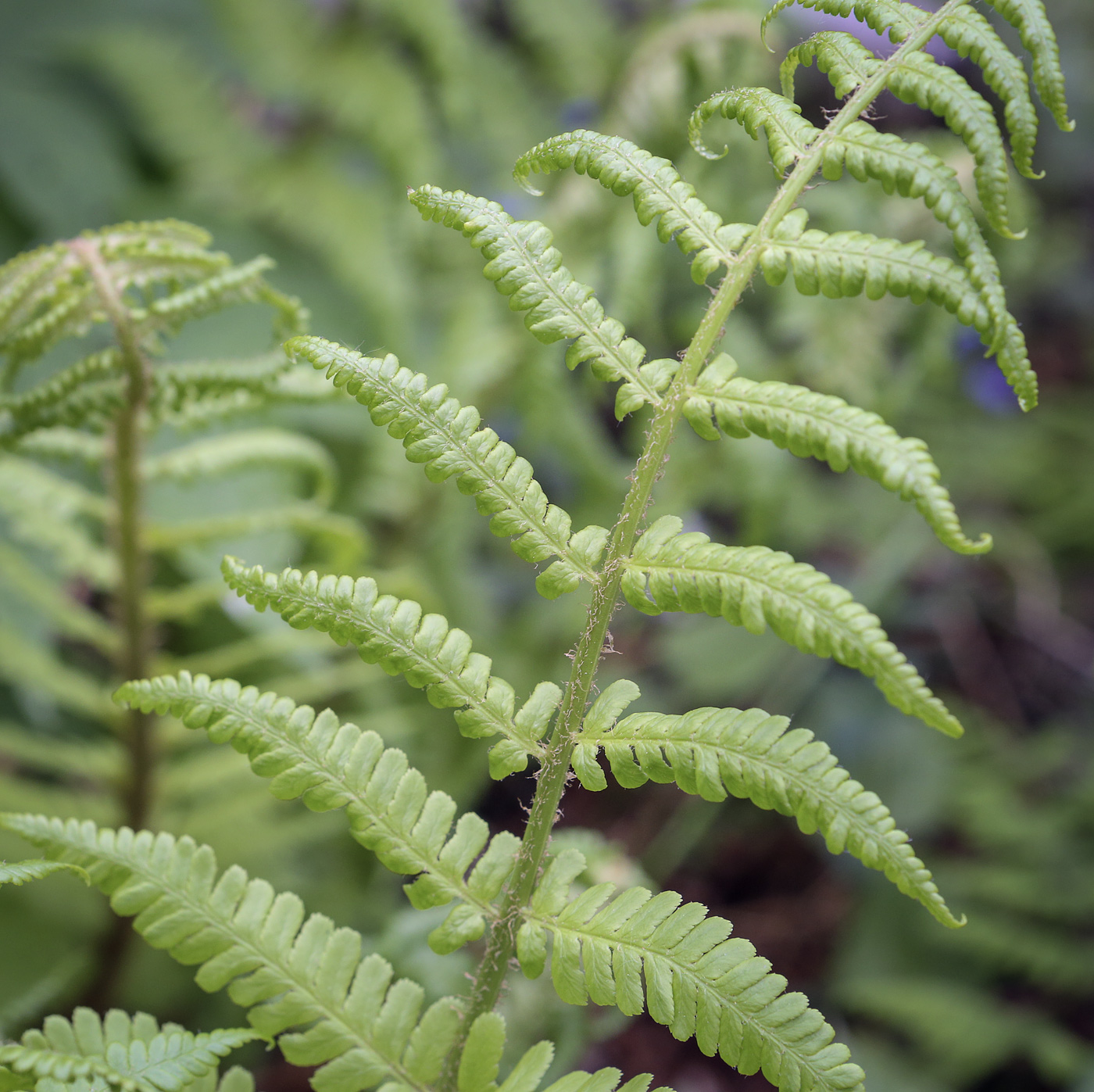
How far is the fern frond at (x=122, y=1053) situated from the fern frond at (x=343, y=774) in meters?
0.15

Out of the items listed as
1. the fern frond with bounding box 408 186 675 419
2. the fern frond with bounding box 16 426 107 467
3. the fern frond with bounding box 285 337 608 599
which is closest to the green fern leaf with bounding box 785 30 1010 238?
the fern frond with bounding box 408 186 675 419

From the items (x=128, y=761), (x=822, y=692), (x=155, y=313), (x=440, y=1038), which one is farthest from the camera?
(x=822, y=692)

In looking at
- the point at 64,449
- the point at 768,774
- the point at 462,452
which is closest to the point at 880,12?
the point at 462,452

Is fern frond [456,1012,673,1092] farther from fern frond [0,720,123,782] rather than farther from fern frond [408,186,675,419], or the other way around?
fern frond [0,720,123,782]

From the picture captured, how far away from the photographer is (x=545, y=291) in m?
0.66

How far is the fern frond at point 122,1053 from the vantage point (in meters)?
0.51

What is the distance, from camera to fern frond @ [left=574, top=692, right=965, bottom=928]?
55 centimetres

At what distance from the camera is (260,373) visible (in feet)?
2.98

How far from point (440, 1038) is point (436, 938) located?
9 cm

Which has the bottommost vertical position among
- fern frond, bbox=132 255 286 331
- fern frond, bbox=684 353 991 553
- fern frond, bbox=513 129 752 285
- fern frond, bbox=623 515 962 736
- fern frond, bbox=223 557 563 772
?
fern frond, bbox=223 557 563 772

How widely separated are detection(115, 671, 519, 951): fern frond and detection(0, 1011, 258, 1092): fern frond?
0.48 ft

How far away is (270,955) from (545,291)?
0.52m

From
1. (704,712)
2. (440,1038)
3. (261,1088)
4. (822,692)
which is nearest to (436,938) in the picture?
(440,1038)

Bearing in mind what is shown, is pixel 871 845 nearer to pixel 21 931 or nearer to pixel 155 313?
pixel 155 313
